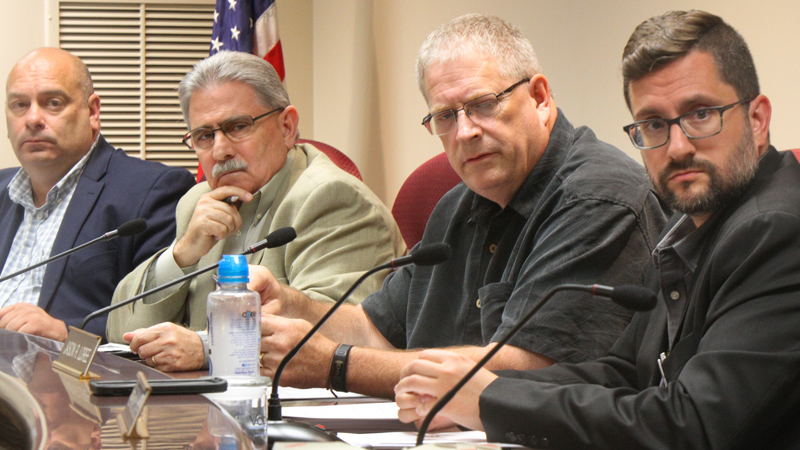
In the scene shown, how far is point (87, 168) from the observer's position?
3.06 meters

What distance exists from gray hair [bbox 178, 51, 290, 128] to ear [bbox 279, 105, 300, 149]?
30 mm

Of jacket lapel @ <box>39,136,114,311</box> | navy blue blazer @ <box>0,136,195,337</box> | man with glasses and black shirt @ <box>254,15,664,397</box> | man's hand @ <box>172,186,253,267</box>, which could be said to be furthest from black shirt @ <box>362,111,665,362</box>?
jacket lapel @ <box>39,136,114,311</box>

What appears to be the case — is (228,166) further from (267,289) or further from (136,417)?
(136,417)

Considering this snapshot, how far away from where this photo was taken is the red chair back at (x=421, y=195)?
235 cm

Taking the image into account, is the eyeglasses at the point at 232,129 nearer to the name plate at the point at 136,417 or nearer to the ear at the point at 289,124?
the ear at the point at 289,124

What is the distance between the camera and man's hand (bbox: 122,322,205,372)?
5.50 ft

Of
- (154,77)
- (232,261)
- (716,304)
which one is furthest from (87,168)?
(716,304)

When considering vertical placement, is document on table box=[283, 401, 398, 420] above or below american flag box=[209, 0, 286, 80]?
below

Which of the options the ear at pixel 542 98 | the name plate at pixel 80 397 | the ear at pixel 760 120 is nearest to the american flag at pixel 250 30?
the ear at pixel 542 98

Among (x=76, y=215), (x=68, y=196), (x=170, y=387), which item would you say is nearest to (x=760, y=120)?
(x=170, y=387)

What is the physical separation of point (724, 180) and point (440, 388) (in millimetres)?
529

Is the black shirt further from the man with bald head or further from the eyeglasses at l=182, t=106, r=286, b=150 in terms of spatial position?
the man with bald head

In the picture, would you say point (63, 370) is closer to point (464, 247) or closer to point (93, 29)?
point (464, 247)

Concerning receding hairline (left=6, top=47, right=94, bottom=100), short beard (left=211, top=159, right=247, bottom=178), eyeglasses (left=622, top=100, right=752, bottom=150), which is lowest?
short beard (left=211, top=159, right=247, bottom=178)
